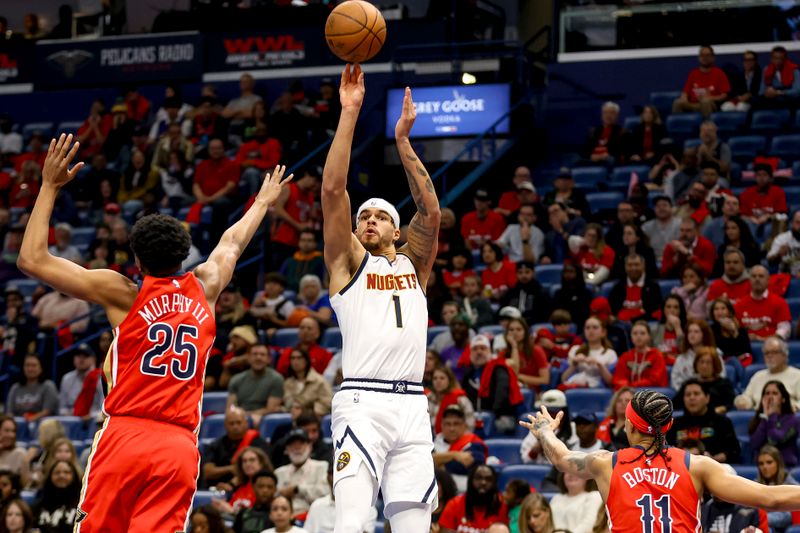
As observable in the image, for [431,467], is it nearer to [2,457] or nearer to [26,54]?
[2,457]

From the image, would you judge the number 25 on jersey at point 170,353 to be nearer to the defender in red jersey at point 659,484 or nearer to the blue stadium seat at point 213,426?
the defender in red jersey at point 659,484

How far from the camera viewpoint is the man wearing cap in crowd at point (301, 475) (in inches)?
548

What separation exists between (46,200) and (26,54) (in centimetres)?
2195

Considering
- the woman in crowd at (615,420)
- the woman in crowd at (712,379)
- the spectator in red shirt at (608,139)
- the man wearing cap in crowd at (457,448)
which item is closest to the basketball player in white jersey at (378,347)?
the woman in crowd at (615,420)

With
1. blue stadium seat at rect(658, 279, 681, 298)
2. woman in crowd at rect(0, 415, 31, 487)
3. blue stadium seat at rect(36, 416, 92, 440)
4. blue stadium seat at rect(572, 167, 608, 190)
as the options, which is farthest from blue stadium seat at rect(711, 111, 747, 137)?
woman in crowd at rect(0, 415, 31, 487)

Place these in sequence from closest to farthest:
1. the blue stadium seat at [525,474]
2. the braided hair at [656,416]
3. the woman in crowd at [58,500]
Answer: the braided hair at [656,416], the blue stadium seat at [525,474], the woman in crowd at [58,500]

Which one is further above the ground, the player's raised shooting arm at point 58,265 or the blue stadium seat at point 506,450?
the player's raised shooting arm at point 58,265

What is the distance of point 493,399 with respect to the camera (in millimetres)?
14789

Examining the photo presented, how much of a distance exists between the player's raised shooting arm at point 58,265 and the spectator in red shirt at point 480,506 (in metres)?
6.39

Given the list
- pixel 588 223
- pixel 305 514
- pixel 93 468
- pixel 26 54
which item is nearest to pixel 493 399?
pixel 305 514

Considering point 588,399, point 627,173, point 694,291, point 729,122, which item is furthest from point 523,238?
point 729,122

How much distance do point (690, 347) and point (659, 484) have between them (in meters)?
7.22

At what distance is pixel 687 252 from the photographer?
16.7 meters

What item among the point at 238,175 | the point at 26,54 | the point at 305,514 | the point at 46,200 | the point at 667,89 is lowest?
the point at 305,514
